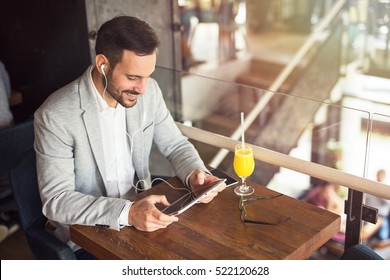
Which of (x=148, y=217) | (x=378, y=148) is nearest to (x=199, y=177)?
(x=148, y=217)

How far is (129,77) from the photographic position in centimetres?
181

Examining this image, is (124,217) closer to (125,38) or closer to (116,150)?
(116,150)

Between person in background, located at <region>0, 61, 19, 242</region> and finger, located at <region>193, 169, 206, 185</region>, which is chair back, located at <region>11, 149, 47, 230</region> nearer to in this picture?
finger, located at <region>193, 169, 206, 185</region>

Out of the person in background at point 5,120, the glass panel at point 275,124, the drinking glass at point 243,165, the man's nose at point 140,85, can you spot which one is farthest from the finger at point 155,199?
the person in background at point 5,120

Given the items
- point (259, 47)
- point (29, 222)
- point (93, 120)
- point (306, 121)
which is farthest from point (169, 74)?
point (259, 47)

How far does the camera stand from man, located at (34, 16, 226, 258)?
167 cm

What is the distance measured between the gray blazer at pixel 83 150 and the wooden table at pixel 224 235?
0.07 meters

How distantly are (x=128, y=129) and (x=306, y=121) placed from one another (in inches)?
90.7

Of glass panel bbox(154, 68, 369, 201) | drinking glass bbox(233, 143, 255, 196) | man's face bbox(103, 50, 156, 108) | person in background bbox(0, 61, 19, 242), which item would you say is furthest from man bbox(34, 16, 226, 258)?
person in background bbox(0, 61, 19, 242)

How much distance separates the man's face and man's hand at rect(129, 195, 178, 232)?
0.40m

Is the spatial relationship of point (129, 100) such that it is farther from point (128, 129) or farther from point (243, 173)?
point (243, 173)

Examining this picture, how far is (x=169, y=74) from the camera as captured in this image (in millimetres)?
2779

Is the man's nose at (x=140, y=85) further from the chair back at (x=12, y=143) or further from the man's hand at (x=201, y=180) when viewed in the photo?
the chair back at (x=12, y=143)

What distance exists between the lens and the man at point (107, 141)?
1.67 meters
